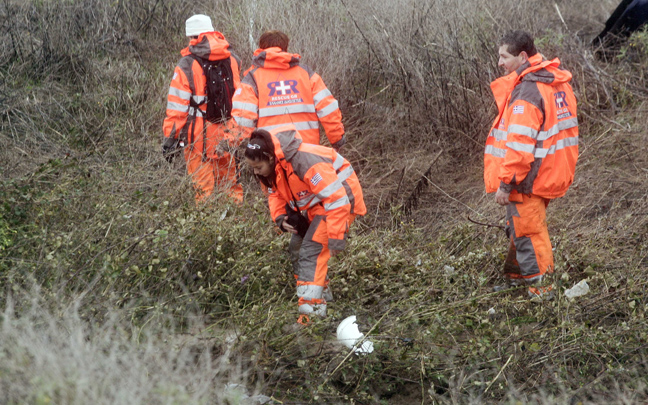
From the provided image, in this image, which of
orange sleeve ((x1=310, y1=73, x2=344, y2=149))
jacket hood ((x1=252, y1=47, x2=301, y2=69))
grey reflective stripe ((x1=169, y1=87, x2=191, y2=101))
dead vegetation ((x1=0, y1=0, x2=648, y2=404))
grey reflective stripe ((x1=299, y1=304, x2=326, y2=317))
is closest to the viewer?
dead vegetation ((x1=0, y1=0, x2=648, y2=404))

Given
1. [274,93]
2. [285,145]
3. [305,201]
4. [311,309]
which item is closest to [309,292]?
[311,309]

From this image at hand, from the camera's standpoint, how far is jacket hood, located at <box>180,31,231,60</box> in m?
5.82

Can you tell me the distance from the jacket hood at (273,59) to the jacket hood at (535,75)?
1.84 meters

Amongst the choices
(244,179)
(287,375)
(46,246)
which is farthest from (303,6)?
(287,375)

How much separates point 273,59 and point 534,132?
7.52ft

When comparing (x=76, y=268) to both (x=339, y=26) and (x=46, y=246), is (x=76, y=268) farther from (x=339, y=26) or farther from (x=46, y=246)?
(x=339, y=26)

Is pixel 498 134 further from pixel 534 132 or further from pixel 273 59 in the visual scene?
pixel 273 59

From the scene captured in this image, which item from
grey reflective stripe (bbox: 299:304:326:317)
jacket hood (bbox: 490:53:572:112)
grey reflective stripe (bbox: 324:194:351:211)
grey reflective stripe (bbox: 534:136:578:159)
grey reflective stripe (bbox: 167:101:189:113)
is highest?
jacket hood (bbox: 490:53:572:112)

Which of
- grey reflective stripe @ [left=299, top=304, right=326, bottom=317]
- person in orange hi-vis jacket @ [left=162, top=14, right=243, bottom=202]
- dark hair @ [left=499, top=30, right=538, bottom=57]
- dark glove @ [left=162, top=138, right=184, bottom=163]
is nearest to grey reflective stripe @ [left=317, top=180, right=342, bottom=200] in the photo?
grey reflective stripe @ [left=299, top=304, right=326, bottom=317]

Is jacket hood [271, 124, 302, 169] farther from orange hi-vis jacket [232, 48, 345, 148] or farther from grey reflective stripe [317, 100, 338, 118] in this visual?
grey reflective stripe [317, 100, 338, 118]

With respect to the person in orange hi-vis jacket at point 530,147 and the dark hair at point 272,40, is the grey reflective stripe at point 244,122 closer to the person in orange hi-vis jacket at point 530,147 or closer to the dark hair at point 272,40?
the dark hair at point 272,40

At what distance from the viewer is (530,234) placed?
443 cm

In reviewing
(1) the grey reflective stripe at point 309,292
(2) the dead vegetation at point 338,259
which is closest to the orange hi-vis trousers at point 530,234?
(2) the dead vegetation at point 338,259

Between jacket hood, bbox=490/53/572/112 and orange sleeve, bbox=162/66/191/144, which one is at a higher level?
jacket hood, bbox=490/53/572/112
